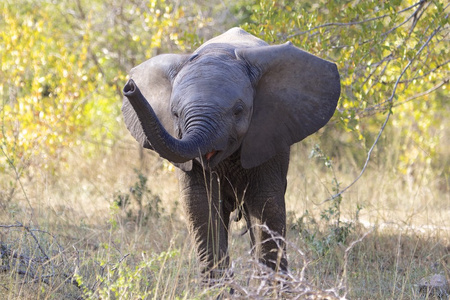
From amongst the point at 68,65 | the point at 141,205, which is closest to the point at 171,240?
the point at 141,205

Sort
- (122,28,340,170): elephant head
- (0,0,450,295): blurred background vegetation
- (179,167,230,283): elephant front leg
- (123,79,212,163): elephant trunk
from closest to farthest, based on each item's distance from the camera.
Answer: (123,79,212,163): elephant trunk → (122,28,340,170): elephant head → (179,167,230,283): elephant front leg → (0,0,450,295): blurred background vegetation

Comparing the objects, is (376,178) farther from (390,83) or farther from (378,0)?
(378,0)

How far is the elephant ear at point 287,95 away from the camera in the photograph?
4816 millimetres

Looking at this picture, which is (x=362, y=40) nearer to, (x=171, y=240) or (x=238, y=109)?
(x=238, y=109)

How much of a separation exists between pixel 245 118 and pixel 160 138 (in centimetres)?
88

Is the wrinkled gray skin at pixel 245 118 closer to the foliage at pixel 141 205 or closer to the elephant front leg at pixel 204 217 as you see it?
the elephant front leg at pixel 204 217

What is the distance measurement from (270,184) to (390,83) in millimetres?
2131

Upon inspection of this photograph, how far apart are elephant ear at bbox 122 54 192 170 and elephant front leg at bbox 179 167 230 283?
0.19m

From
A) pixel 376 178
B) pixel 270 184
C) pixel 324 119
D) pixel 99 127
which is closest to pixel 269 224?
pixel 270 184

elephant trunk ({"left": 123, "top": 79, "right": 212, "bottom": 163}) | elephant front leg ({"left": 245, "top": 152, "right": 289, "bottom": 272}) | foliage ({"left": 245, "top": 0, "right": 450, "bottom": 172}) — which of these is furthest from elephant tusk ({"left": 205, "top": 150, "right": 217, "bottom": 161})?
foliage ({"left": 245, "top": 0, "right": 450, "bottom": 172})

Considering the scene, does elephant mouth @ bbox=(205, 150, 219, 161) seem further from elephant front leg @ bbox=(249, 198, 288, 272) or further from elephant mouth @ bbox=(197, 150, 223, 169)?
elephant front leg @ bbox=(249, 198, 288, 272)

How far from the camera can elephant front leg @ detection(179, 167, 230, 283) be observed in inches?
188

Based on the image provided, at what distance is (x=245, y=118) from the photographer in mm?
4602

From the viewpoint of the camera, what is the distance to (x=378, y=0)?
6.14 meters
